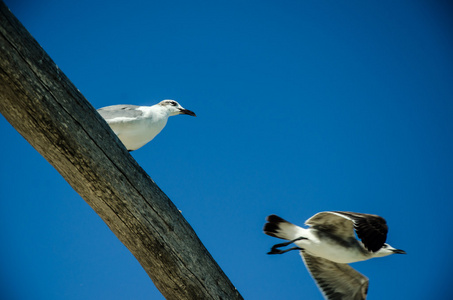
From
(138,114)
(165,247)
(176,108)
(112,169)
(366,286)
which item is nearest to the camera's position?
(112,169)

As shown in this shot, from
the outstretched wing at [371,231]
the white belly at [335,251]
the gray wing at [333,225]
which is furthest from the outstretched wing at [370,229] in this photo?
the white belly at [335,251]

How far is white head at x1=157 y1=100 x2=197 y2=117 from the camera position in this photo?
11.9ft

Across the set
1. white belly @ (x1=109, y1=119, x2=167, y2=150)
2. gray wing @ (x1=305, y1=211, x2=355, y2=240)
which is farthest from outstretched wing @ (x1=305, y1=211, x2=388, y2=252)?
white belly @ (x1=109, y1=119, x2=167, y2=150)

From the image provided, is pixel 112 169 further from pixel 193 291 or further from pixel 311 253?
pixel 311 253

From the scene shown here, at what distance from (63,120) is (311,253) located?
2.48 m

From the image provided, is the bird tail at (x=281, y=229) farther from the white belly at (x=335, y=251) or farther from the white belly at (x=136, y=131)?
the white belly at (x=136, y=131)

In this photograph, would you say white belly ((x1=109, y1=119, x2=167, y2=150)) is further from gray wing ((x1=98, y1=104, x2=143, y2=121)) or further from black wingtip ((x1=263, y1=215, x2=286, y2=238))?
black wingtip ((x1=263, y1=215, x2=286, y2=238))

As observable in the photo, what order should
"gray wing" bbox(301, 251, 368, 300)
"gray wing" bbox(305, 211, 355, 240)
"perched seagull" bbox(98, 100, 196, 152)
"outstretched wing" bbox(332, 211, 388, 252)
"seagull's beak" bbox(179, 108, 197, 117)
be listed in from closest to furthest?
"outstretched wing" bbox(332, 211, 388, 252) → "perched seagull" bbox(98, 100, 196, 152) → "gray wing" bbox(305, 211, 355, 240) → "gray wing" bbox(301, 251, 368, 300) → "seagull's beak" bbox(179, 108, 197, 117)

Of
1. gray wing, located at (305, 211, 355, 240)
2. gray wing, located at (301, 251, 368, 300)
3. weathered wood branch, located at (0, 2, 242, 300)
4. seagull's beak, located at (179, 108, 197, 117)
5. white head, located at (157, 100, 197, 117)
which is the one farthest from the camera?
seagull's beak, located at (179, 108, 197, 117)

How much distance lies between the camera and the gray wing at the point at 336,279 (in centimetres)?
332

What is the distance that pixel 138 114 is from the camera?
10.2 ft

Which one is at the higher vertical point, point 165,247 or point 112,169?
point 112,169

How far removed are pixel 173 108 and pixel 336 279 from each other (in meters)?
1.95

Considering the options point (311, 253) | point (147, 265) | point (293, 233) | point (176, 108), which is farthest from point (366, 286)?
point (147, 265)
